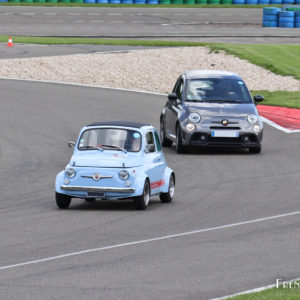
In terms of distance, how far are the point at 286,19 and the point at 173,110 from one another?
108 ft

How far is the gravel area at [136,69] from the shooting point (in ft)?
117

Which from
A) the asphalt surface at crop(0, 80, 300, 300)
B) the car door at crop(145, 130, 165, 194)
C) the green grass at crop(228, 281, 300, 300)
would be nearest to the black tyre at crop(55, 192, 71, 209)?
the asphalt surface at crop(0, 80, 300, 300)

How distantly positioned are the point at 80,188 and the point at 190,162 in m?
6.68

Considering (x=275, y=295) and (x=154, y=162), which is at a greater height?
(x=275, y=295)

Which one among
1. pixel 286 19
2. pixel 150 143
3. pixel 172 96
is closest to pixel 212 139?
pixel 172 96

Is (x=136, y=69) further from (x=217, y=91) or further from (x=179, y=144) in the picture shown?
(x=179, y=144)

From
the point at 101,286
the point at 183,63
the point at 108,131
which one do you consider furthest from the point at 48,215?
the point at 183,63

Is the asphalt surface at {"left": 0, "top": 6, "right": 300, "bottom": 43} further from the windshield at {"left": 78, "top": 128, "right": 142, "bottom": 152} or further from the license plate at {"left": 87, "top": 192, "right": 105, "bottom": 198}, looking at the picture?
the license plate at {"left": 87, "top": 192, "right": 105, "bottom": 198}

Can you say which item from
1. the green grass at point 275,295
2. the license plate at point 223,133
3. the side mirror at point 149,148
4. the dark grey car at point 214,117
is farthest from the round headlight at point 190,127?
the green grass at point 275,295

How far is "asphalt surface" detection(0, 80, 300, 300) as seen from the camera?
9.27 m

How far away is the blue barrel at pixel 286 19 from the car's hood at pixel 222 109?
32.7 metres

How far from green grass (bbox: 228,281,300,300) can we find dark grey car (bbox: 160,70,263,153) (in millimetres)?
13223

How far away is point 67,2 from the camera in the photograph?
58781 millimetres

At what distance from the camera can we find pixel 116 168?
47.5 ft
